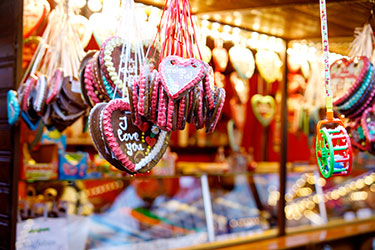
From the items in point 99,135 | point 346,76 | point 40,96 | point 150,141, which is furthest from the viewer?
point 346,76

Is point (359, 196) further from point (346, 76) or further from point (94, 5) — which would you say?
point (94, 5)

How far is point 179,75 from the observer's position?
160 centimetres

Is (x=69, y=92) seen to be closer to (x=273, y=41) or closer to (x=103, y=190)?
(x=103, y=190)

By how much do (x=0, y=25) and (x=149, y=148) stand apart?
1.44m

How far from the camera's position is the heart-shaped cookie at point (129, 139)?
1.66 metres

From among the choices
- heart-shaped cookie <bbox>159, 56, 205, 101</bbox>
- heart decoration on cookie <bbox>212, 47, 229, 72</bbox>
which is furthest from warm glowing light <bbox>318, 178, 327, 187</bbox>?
heart-shaped cookie <bbox>159, 56, 205, 101</bbox>

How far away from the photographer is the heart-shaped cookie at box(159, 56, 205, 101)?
157 centimetres

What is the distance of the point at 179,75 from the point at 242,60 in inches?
81.4

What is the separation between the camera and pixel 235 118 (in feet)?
17.4

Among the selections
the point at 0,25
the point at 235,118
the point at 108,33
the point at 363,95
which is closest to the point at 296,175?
the point at 235,118

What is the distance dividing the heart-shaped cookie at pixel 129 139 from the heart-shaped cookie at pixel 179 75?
226 millimetres

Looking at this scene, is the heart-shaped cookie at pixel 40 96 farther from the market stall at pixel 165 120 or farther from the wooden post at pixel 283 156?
the wooden post at pixel 283 156

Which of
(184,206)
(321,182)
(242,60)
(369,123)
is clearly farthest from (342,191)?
(369,123)

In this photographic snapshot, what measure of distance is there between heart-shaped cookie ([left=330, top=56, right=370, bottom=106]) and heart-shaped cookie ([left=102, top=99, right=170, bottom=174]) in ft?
3.68
